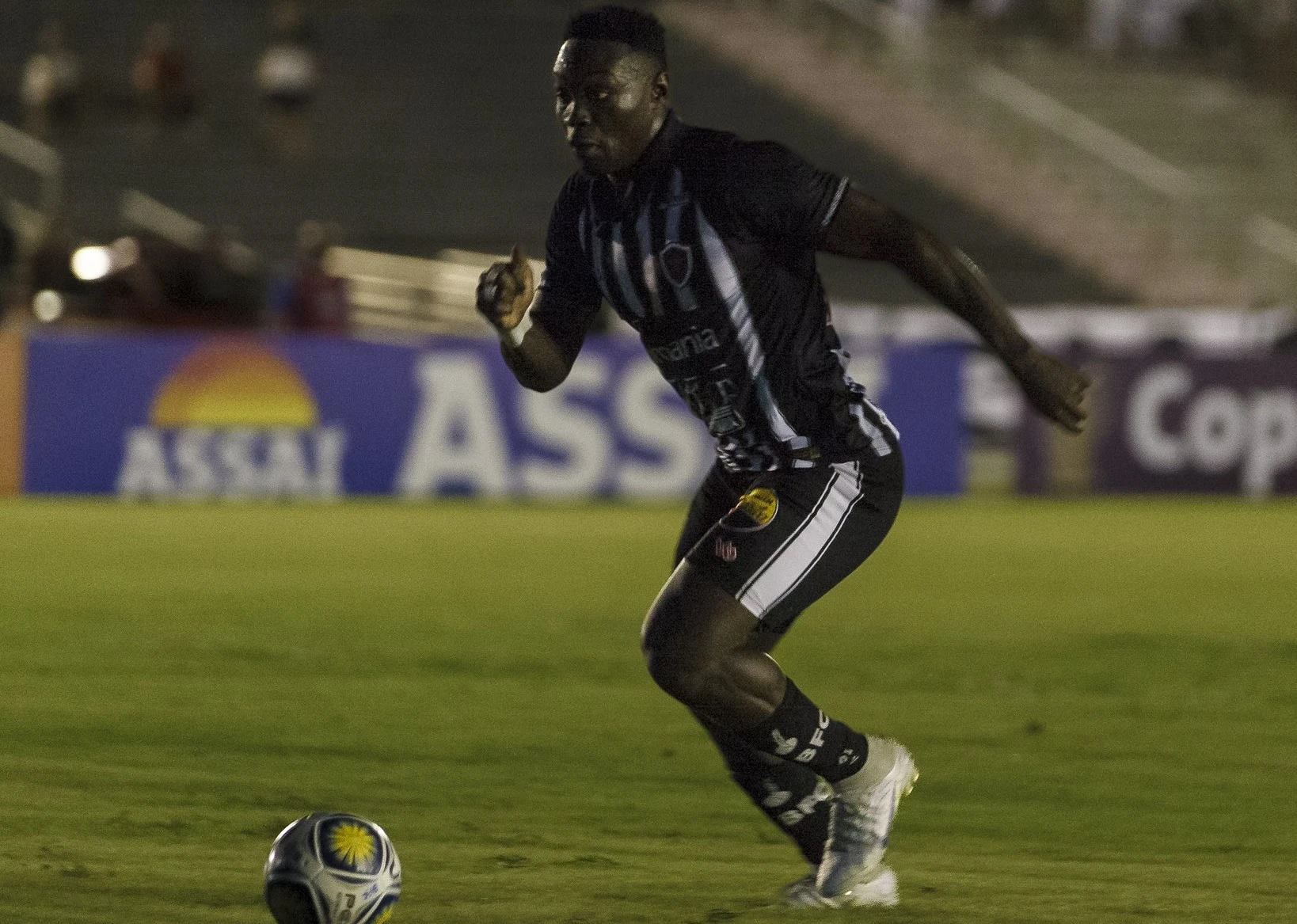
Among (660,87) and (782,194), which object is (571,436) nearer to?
(660,87)

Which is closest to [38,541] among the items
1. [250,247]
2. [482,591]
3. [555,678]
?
[482,591]

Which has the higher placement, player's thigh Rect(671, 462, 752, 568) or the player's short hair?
the player's short hair

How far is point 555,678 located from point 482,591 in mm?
3839

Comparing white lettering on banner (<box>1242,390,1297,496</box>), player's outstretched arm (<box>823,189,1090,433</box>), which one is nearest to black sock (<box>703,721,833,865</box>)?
player's outstretched arm (<box>823,189,1090,433</box>)

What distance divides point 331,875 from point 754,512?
4.53 feet

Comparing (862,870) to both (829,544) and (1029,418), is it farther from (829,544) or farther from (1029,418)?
(1029,418)

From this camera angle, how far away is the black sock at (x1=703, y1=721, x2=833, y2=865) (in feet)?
20.3

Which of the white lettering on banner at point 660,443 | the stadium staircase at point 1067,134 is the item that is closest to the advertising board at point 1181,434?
the white lettering on banner at point 660,443

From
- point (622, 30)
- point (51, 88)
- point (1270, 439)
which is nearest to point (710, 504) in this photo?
point (622, 30)

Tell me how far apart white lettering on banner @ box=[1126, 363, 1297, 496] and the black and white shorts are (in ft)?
59.8

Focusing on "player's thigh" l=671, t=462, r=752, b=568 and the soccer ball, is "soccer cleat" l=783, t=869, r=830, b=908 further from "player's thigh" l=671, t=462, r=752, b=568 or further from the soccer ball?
the soccer ball

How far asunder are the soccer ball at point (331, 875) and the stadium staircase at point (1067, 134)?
28597 mm

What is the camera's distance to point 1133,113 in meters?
38.4

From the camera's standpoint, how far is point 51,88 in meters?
30.9
